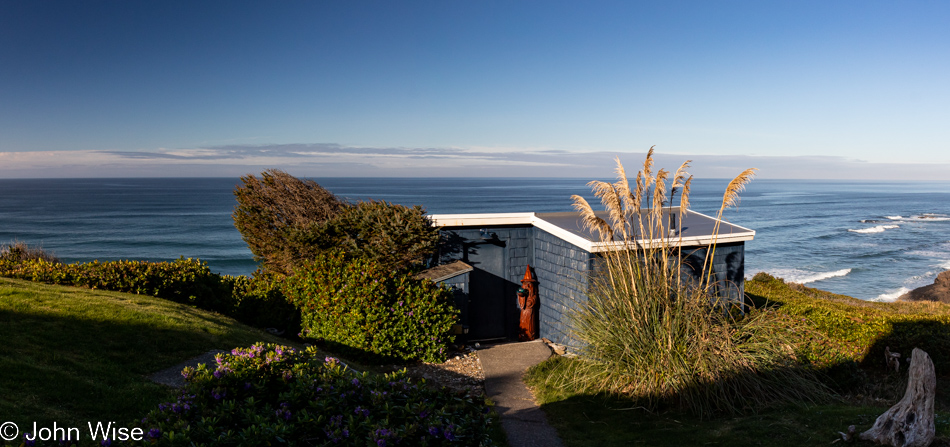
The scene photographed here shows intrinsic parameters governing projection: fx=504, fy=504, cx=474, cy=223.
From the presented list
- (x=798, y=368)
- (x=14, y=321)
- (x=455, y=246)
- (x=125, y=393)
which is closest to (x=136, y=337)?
(x=14, y=321)

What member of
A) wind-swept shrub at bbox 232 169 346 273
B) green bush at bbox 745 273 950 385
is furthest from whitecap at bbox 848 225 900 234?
wind-swept shrub at bbox 232 169 346 273

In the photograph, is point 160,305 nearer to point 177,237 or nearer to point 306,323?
point 306,323

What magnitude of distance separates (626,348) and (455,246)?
4.71 m

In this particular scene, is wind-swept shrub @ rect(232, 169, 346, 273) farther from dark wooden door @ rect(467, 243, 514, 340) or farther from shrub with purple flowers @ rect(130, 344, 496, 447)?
shrub with purple flowers @ rect(130, 344, 496, 447)

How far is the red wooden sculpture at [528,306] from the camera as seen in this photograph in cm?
976

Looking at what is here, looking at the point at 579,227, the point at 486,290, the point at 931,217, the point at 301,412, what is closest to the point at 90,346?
the point at 301,412

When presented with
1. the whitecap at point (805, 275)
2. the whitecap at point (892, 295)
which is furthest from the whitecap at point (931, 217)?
the whitecap at point (892, 295)

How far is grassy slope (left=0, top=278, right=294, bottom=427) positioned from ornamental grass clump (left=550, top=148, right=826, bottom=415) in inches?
191

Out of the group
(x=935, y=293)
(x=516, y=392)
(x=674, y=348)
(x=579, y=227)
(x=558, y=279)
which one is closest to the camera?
(x=674, y=348)

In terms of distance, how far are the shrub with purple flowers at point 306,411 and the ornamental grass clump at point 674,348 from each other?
2.80 metres

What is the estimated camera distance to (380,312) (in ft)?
26.4

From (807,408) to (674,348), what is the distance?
4.43 feet

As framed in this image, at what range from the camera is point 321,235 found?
9.59m

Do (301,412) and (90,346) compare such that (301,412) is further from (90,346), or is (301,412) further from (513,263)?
(513,263)
